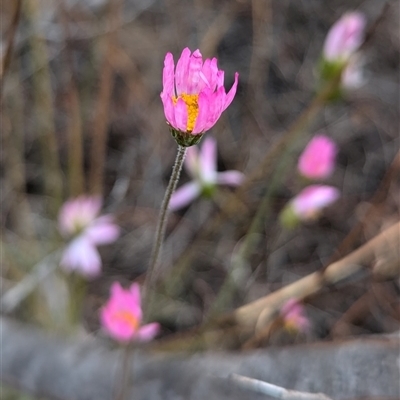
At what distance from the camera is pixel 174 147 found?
1353 mm

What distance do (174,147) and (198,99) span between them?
99cm

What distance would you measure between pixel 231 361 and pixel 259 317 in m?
0.15

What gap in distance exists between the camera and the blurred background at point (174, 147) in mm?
1121

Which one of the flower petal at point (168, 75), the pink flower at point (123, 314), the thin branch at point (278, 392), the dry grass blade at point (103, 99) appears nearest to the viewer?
the flower petal at point (168, 75)

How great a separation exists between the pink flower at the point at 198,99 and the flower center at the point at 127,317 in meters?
0.36

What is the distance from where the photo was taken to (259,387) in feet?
1.96

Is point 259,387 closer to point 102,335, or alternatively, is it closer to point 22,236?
point 102,335

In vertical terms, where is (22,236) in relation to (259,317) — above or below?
above

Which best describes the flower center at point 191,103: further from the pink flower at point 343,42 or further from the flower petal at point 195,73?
the pink flower at point 343,42

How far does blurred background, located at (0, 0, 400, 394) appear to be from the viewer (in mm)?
1121

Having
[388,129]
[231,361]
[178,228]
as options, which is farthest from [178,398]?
[388,129]

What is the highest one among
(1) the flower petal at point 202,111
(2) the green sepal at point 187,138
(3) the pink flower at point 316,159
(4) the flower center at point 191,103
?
(3) the pink flower at point 316,159

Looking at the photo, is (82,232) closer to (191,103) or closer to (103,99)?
(103,99)

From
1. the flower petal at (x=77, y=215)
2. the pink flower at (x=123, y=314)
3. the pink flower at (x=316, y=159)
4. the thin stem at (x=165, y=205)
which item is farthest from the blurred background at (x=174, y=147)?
the thin stem at (x=165, y=205)
